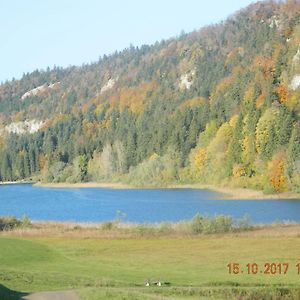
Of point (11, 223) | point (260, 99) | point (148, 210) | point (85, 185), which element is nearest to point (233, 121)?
point (260, 99)

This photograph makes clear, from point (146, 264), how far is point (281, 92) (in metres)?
107

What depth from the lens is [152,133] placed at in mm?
185625

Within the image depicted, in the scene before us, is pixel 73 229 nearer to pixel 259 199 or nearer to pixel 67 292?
pixel 67 292

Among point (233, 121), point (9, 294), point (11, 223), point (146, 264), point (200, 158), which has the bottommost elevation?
point (200, 158)

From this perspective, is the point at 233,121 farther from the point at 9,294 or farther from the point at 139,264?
the point at 9,294

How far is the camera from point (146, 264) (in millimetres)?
→ 38969

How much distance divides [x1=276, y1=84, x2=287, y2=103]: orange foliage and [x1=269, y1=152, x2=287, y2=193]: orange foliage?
20.8 m

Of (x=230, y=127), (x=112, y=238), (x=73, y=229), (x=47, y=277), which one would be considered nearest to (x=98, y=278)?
(x=47, y=277)

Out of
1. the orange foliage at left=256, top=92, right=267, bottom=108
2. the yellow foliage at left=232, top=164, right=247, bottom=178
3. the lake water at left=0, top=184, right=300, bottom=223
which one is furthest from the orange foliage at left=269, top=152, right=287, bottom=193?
the orange foliage at left=256, top=92, right=267, bottom=108

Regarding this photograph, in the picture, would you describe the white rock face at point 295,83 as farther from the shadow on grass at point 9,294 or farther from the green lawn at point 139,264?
the shadow on grass at point 9,294

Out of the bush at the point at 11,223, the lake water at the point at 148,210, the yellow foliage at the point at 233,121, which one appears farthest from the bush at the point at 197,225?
the yellow foliage at the point at 233,121

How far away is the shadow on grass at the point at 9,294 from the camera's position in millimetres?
25391

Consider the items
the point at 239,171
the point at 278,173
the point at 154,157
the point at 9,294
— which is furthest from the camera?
the point at 154,157

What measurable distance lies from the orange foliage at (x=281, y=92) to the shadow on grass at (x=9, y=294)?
11309cm
